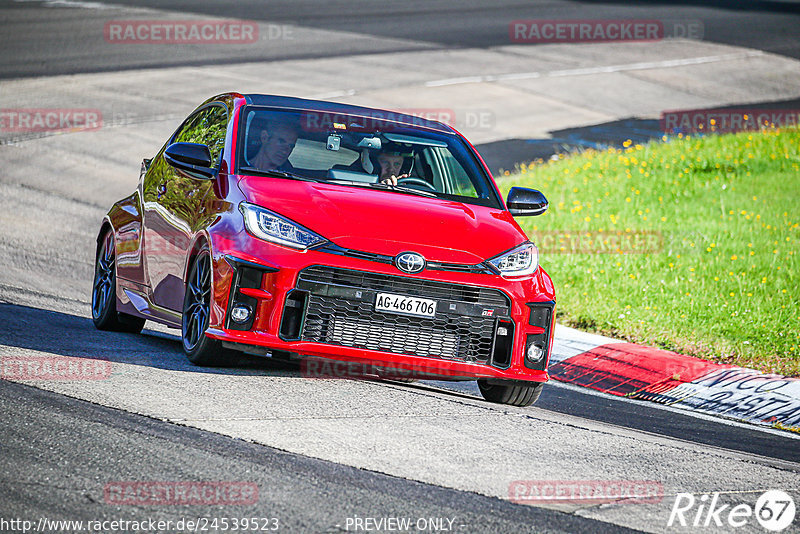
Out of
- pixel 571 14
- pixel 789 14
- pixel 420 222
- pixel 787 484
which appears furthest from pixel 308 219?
pixel 789 14

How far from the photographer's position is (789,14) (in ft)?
133

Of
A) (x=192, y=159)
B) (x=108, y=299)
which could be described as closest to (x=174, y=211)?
(x=192, y=159)

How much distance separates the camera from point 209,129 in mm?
8578

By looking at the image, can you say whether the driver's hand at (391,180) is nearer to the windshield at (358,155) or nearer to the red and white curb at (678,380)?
the windshield at (358,155)

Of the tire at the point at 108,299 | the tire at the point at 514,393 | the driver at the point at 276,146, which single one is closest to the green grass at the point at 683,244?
the tire at the point at 514,393

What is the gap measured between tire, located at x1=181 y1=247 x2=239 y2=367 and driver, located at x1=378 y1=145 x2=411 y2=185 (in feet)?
4.51

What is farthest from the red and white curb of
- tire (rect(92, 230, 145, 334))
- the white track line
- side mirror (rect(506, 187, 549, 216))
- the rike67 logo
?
the white track line

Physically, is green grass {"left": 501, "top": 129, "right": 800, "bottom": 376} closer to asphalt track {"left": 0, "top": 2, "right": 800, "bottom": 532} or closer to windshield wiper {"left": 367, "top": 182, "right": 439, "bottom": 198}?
asphalt track {"left": 0, "top": 2, "right": 800, "bottom": 532}

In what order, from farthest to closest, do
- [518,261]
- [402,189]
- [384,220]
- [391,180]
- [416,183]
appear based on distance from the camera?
[416,183], [391,180], [402,189], [518,261], [384,220]

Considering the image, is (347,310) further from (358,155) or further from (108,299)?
(108,299)

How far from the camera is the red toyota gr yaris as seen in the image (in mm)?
6902

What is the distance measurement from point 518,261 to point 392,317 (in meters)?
0.90

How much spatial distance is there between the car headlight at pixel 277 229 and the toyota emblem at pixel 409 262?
17.4 inches

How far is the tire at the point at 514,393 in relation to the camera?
7555 mm
